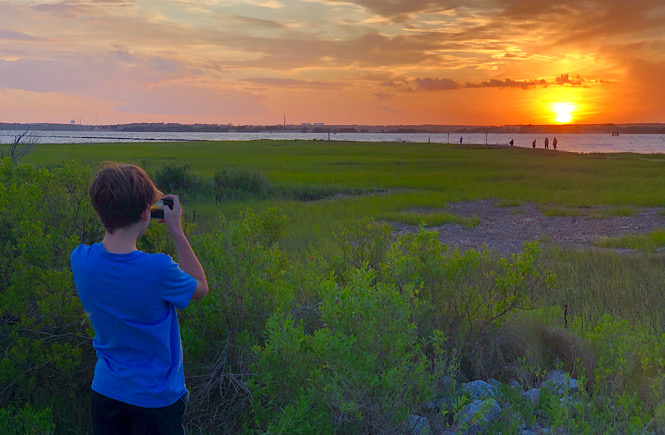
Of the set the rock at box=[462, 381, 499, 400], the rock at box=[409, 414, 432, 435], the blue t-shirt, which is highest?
the blue t-shirt

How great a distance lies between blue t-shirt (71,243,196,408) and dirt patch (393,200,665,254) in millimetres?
8675

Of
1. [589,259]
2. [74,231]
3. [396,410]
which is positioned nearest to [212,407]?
[396,410]

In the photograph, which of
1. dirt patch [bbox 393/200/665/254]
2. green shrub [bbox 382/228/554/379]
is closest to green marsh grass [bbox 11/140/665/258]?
dirt patch [bbox 393/200/665/254]

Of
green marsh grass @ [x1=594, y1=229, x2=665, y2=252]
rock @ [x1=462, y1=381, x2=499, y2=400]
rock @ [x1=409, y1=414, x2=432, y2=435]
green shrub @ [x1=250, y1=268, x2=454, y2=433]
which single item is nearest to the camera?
green shrub @ [x1=250, y1=268, x2=454, y2=433]

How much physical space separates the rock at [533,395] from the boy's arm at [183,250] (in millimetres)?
2620

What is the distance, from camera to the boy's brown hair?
224 cm

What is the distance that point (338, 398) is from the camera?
2912 millimetres

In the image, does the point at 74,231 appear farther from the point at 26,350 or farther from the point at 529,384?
the point at 529,384

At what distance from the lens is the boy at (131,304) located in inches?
89.3

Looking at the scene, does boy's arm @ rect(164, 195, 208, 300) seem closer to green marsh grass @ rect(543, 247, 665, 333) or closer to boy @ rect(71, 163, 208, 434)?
boy @ rect(71, 163, 208, 434)

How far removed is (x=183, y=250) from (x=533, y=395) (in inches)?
114

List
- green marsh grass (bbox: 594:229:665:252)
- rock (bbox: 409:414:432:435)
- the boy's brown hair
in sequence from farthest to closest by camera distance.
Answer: green marsh grass (bbox: 594:229:665:252)
rock (bbox: 409:414:432:435)
the boy's brown hair

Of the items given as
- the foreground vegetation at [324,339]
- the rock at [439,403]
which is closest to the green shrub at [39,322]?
the foreground vegetation at [324,339]

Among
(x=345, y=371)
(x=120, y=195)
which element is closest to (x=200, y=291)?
(x=120, y=195)
